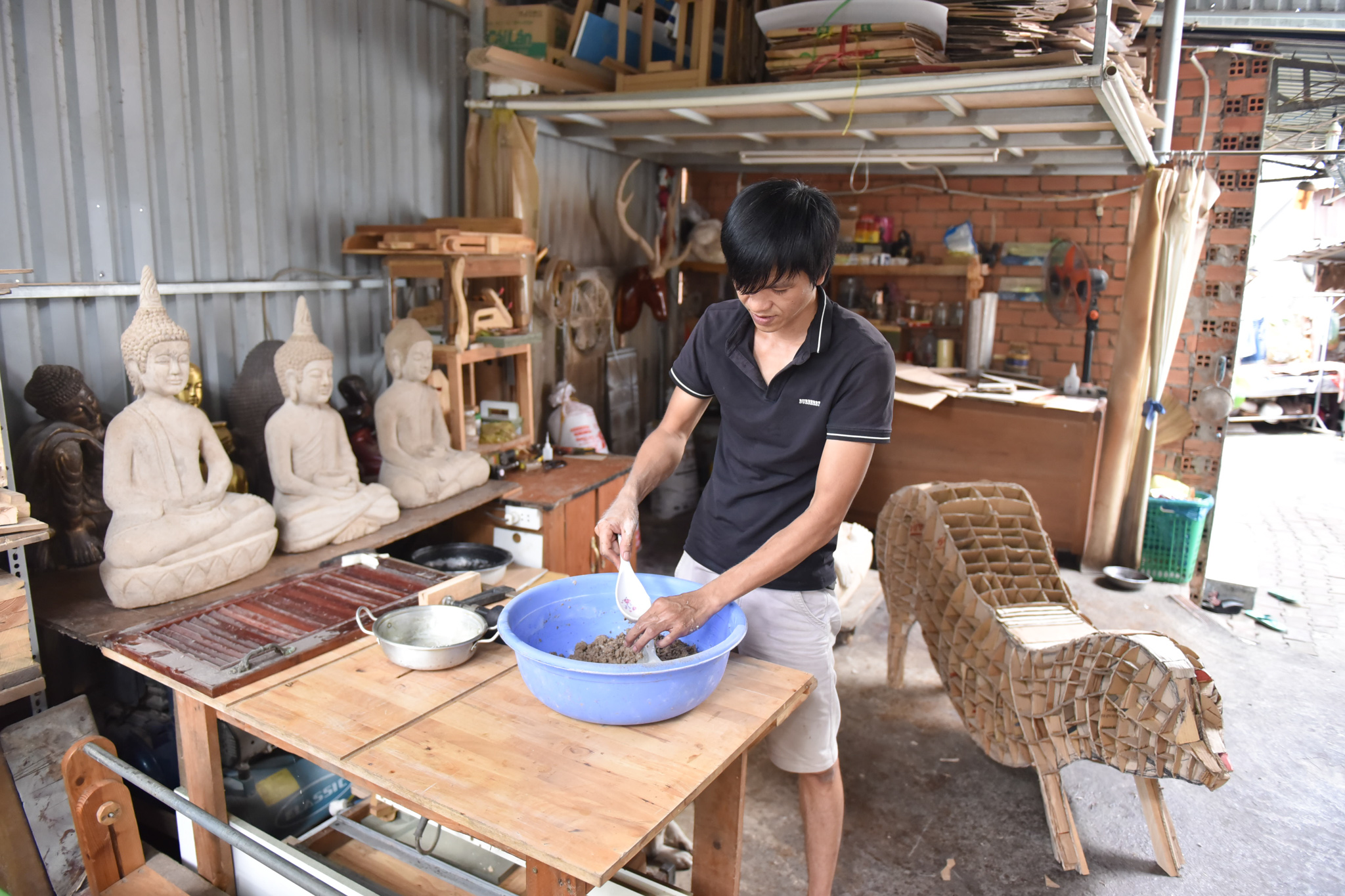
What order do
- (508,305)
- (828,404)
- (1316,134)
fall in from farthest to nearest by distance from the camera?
(1316,134)
(508,305)
(828,404)

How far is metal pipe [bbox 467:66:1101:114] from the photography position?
3455 mm

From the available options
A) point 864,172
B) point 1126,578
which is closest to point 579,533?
point 1126,578

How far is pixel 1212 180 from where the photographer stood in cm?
554

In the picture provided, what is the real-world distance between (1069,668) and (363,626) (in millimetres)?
2237

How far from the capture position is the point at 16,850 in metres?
2.41

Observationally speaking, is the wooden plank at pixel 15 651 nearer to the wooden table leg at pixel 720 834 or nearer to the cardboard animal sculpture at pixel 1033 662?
the wooden table leg at pixel 720 834

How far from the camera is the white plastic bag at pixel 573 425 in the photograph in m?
5.68

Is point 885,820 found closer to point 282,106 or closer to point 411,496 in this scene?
point 411,496

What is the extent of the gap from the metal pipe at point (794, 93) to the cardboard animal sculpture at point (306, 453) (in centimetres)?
195

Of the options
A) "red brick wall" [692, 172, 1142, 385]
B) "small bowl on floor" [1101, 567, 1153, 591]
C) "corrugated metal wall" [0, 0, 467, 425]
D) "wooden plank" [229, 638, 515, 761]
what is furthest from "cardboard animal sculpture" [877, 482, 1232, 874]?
"red brick wall" [692, 172, 1142, 385]

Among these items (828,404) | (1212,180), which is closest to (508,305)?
(828,404)

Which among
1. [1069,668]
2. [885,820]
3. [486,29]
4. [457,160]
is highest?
[486,29]

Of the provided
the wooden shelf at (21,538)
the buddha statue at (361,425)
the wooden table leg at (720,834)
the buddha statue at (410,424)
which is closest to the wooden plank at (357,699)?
the wooden table leg at (720,834)

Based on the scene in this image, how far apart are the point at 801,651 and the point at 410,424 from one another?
2.21 metres
